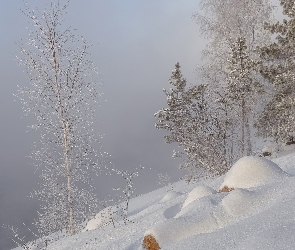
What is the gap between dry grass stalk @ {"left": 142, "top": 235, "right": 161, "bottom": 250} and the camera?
5194mm

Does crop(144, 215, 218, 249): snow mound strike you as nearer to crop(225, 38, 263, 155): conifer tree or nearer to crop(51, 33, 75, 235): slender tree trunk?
crop(51, 33, 75, 235): slender tree trunk

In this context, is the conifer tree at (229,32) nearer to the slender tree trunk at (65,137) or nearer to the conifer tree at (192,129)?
the conifer tree at (192,129)

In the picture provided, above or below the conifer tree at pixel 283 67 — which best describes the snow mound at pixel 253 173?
below

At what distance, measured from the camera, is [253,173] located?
7.14 meters

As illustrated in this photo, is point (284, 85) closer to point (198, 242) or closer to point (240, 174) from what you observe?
point (240, 174)

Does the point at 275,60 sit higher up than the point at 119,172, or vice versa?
the point at 275,60

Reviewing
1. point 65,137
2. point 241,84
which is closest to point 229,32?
point 241,84

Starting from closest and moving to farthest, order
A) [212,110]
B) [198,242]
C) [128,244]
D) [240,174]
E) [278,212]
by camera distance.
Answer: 1. [198,242]
2. [278,212]
3. [128,244]
4. [240,174]
5. [212,110]

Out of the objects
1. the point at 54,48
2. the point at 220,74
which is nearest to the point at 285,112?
the point at 220,74

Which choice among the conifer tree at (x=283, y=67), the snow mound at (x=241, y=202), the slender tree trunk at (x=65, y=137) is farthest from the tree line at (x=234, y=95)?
the snow mound at (x=241, y=202)

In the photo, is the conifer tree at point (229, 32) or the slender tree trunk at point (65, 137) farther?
the conifer tree at point (229, 32)

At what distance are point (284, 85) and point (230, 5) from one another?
7.23 metres

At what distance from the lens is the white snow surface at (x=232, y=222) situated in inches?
151

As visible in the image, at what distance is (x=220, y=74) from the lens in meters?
21.5
